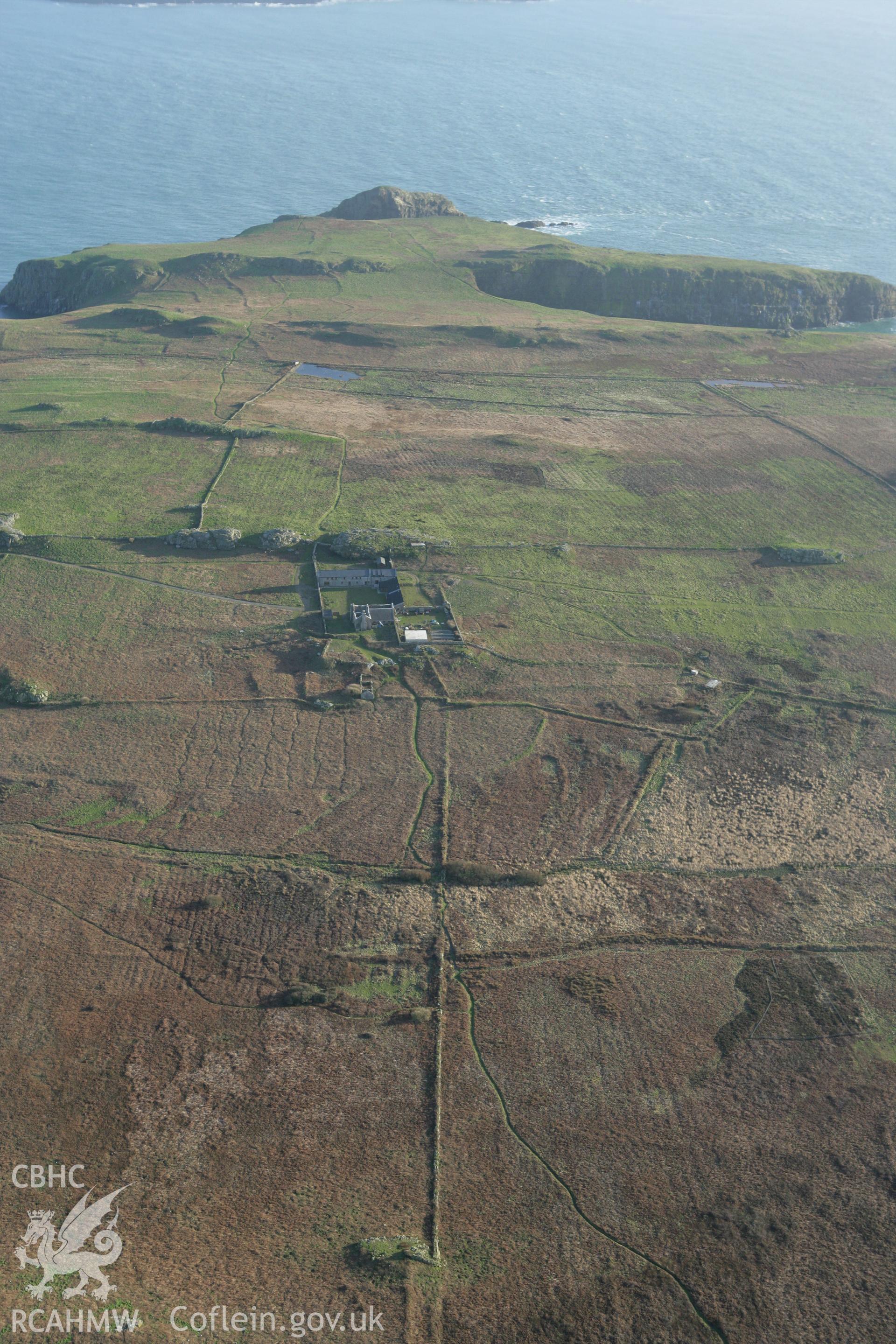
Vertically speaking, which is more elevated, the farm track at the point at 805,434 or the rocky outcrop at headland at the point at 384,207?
the rocky outcrop at headland at the point at 384,207

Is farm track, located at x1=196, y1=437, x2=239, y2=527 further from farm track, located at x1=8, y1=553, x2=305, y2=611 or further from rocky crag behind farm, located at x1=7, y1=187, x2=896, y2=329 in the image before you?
rocky crag behind farm, located at x1=7, y1=187, x2=896, y2=329

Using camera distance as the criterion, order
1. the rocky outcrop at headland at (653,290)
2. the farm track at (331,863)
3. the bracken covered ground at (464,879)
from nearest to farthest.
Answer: the bracken covered ground at (464,879), the farm track at (331,863), the rocky outcrop at headland at (653,290)

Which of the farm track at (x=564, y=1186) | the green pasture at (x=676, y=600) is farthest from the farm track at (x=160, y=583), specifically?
the farm track at (x=564, y=1186)

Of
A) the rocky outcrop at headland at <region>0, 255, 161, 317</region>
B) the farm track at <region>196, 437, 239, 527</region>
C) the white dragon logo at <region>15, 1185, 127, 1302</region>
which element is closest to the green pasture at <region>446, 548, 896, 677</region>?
the farm track at <region>196, 437, 239, 527</region>

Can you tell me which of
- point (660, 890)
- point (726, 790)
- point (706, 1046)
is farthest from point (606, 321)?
point (706, 1046)

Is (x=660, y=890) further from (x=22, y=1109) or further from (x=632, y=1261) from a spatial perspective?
(x=22, y=1109)

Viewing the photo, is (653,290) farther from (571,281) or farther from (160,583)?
(160,583)

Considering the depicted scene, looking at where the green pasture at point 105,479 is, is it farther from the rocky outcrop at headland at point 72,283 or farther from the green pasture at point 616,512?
the rocky outcrop at headland at point 72,283
